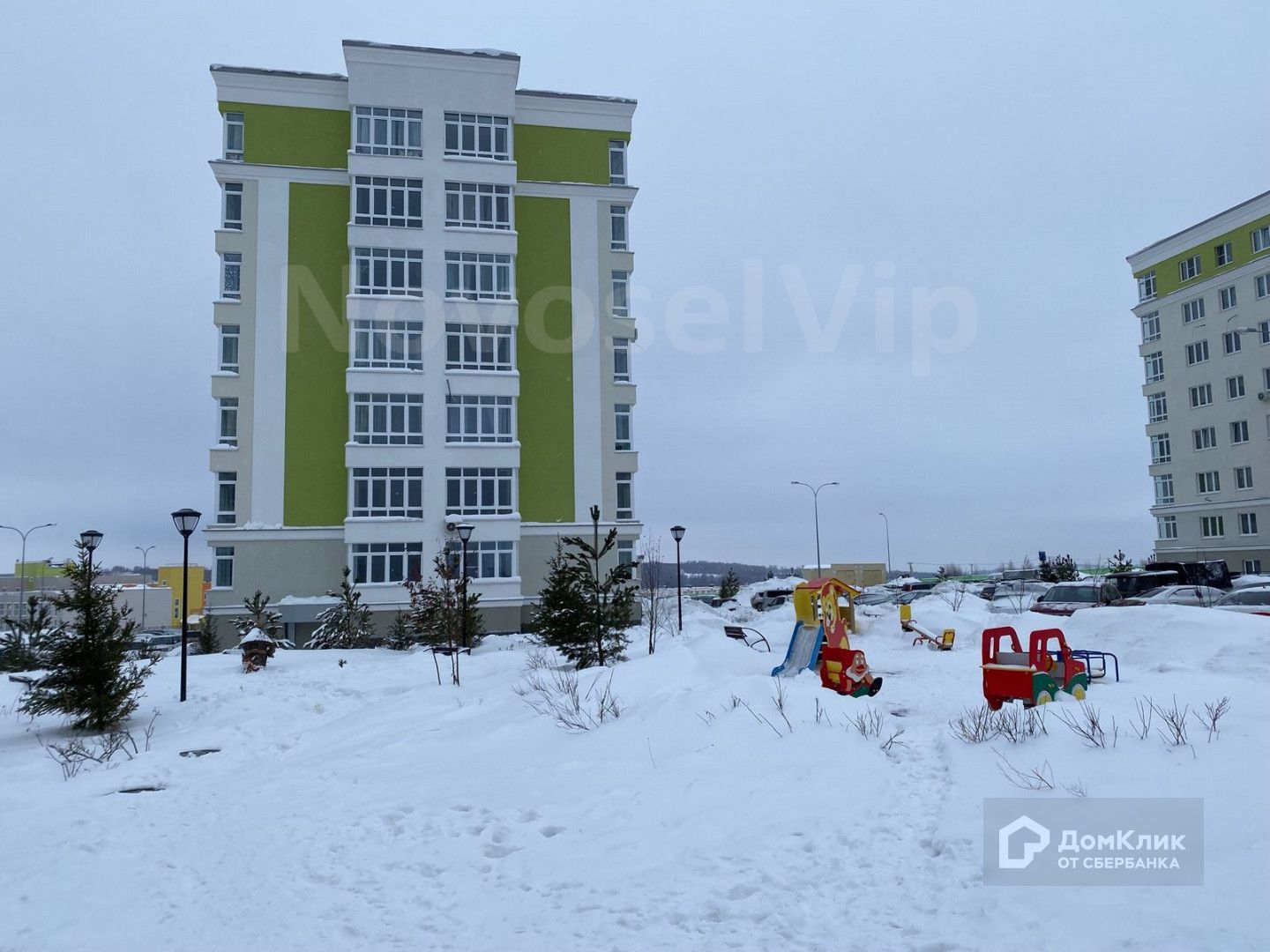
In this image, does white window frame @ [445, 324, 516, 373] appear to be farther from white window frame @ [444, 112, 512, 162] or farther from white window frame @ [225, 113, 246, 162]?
white window frame @ [225, 113, 246, 162]

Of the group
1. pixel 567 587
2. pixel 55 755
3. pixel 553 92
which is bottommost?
pixel 55 755

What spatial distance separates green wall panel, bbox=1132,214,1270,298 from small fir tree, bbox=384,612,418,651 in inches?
1941

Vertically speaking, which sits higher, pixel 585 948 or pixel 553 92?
pixel 553 92

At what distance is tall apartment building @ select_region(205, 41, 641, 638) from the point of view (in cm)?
3400

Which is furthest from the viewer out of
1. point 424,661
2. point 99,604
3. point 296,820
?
point 424,661

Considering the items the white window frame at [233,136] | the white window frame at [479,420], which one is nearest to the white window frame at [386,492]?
the white window frame at [479,420]

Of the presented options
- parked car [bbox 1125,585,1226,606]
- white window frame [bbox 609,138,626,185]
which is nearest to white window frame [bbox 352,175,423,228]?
white window frame [bbox 609,138,626,185]

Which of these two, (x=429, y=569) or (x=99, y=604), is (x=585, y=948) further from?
(x=429, y=569)

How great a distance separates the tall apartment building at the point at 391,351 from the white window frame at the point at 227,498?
7cm

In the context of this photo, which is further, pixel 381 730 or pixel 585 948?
pixel 381 730

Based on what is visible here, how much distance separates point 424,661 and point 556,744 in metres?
12.9

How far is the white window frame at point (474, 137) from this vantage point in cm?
3612

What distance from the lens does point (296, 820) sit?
8.55 meters

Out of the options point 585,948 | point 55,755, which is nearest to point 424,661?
point 55,755
